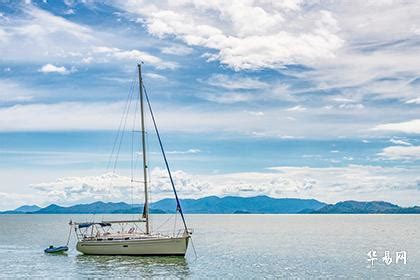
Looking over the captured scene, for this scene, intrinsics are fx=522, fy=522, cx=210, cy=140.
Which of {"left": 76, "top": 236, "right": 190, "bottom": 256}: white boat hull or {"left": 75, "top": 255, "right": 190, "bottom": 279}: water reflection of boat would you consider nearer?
{"left": 75, "top": 255, "right": 190, "bottom": 279}: water reflection of boat

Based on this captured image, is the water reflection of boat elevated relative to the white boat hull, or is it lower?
lower

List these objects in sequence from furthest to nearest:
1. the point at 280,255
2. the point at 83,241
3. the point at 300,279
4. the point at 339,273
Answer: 1. the point at 280,255
2. the point at 83,241
3. the point at 339,273
4. the point at 300,279

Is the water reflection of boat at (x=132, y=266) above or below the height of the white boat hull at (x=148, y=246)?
below

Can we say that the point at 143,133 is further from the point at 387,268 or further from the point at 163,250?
the point at 387,268

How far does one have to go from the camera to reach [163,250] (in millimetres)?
65000

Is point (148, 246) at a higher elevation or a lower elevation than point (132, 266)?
higher

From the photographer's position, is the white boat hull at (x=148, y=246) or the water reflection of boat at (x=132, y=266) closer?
the water reflection of boat at (x=132, y=266)

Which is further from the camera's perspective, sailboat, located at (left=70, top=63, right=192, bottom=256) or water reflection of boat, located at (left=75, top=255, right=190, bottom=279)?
sailboat, located at (left=70, top=63, right=192, bottom=256)

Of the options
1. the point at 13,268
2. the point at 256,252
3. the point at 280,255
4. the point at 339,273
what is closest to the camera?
the point at 339,273

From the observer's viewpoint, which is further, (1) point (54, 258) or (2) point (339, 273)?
(1) point (54, 258)

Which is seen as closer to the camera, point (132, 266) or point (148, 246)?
point (132, 266)

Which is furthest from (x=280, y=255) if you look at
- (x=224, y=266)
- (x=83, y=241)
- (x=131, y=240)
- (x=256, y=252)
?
(x=83, y=241)

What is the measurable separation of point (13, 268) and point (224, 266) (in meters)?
24.6

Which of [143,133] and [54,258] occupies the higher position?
[143,133]
